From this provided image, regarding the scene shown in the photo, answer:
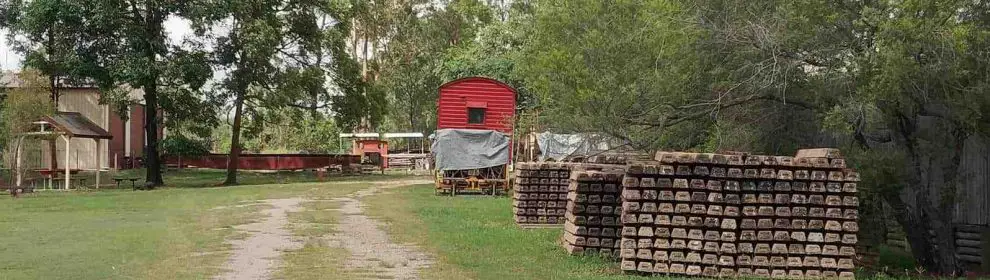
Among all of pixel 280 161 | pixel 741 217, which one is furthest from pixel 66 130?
pixel 741 217

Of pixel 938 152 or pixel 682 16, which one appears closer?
pixel 938 152

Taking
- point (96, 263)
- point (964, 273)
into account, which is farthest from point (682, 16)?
point (96, 263)

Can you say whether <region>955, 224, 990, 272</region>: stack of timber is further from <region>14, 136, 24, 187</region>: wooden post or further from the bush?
the bush

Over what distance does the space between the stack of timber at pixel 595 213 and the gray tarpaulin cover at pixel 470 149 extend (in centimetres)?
1623

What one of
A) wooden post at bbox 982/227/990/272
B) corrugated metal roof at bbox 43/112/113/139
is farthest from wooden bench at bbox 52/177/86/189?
wooden post at bbox 982/227/990/272

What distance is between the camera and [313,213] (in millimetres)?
23672

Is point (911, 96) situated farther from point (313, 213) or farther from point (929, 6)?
point (313, 213)

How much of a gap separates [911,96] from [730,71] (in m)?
2.96

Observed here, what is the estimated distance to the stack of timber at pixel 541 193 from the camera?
841 inches

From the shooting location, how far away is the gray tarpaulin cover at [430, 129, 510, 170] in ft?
104

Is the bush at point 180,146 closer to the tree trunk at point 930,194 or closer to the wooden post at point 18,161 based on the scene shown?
the wooden post at point 18,161

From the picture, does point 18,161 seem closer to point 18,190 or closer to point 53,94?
point 18,190

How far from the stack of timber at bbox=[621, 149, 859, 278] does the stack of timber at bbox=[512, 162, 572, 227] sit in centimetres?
881

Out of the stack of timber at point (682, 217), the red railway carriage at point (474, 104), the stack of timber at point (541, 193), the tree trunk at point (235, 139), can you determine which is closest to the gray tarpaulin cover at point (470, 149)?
the red railway carriage at point (474, 104)
